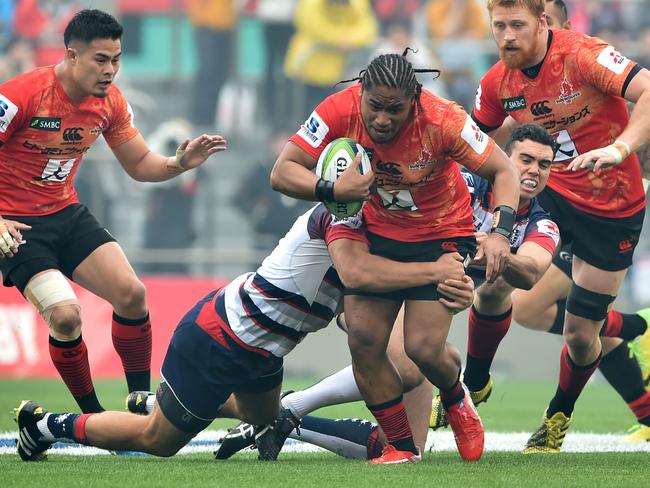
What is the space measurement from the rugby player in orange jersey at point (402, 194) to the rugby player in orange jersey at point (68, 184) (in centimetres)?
136

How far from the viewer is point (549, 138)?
744 cm

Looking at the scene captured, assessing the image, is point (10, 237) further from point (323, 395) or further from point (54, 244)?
point (323, 395)

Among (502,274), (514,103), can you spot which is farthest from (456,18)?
(502,274)

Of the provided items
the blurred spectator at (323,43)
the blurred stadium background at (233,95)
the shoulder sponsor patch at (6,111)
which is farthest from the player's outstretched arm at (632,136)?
the blurred spectator at (323,43)

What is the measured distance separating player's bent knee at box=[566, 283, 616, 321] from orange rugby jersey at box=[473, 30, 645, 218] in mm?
518

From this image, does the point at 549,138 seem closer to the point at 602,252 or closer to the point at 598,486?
the point at 602,252

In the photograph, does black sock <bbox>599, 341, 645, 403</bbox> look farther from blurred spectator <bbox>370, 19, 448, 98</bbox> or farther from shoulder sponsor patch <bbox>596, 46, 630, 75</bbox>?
blurred spectator <bbox>370, 19, 448, 98</bbox>

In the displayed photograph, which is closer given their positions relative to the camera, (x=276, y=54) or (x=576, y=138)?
(x=576, y=138)

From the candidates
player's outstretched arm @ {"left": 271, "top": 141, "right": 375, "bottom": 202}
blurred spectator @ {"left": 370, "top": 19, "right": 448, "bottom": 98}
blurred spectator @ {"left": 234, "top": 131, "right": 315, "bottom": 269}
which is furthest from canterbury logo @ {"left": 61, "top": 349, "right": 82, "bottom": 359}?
blurred spectator @ {"left": 370, "top": 19, "right": 448, "bottom": 98}

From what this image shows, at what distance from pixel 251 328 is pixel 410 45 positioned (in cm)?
971

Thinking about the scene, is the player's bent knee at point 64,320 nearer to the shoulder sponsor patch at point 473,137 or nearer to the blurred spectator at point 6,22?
the shoulder sponsor patch at point 473,137

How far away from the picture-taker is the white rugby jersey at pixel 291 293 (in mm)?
6574

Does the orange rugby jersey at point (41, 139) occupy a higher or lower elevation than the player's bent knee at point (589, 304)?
higher

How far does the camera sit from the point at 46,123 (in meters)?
7.64
